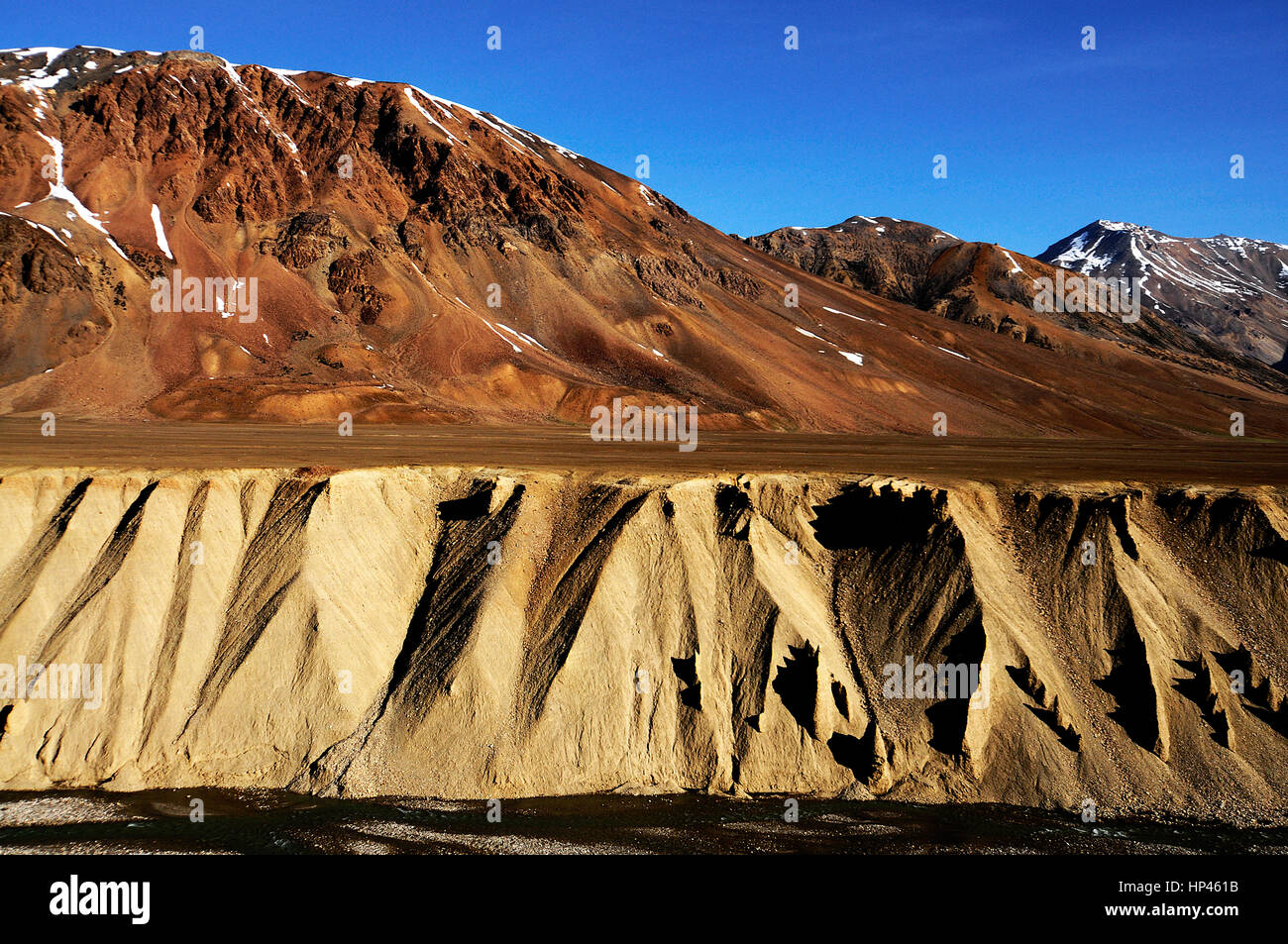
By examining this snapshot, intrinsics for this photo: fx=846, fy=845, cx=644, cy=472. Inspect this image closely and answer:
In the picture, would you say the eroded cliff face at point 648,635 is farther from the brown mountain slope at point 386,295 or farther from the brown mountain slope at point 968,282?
the brown mountain slope at point 968,282

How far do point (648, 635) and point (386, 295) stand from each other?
77.3 m

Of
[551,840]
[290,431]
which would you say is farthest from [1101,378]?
[551,840]

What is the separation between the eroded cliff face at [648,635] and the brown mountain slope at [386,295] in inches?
1713

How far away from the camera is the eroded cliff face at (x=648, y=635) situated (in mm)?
24812

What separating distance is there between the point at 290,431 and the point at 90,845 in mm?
36510

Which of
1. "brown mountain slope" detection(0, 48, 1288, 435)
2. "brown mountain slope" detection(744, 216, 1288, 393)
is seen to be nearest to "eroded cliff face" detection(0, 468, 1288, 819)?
"brown mountain slope" detection(0, 48, 1288, 435)

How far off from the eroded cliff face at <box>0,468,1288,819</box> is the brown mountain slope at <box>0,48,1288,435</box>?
4352 centimetres

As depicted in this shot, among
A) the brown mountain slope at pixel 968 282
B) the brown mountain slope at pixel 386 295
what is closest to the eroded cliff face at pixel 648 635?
the brown mountain slope at pixel 386 295

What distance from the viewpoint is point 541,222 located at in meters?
111

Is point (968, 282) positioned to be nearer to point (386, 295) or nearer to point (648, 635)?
point (386, 295)

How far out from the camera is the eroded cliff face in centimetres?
2481

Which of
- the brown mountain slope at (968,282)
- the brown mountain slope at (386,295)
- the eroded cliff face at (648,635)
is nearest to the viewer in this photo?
the eroded cliff face at (648,635)

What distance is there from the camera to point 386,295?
310ft

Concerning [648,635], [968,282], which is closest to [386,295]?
[648,635]
